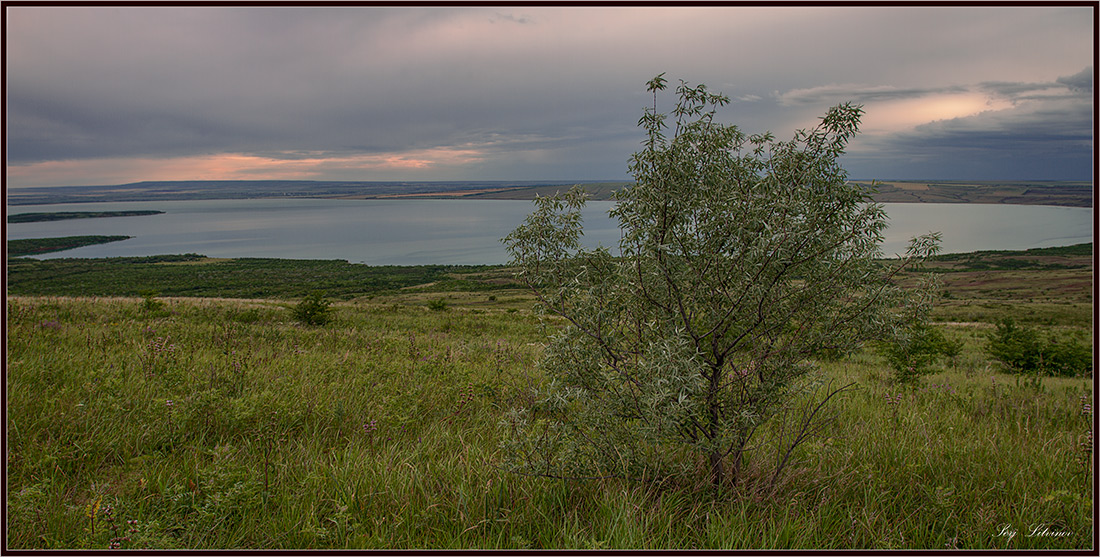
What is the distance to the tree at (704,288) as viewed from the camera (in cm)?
311

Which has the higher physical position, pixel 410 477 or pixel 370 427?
pixel 410 477

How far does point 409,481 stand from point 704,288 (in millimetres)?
2304

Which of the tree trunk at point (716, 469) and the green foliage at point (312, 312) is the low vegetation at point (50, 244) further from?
the tree trunk at point (716, 469)

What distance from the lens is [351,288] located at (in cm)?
9100

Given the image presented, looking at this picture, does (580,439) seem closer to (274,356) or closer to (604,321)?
(604,321)

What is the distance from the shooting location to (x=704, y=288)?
10.6 feet

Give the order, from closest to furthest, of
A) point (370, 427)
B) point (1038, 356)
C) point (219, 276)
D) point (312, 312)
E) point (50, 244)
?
point (370, 427) → point (1038, 356) → point (312, 312) → point (219, 276) → point (50, 244)

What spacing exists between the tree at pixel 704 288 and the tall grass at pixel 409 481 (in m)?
0.39

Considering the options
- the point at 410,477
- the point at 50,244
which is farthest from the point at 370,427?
the point at 50,244

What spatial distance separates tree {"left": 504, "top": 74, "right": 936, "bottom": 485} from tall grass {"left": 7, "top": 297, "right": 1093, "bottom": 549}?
1.29ft

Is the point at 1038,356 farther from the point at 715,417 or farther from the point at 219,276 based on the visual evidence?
the point at 219,276

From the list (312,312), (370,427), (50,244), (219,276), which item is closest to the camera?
(370,427)

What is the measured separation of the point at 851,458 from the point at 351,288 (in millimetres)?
95081

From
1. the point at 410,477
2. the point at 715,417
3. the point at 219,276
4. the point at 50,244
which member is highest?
the point at 715,417
